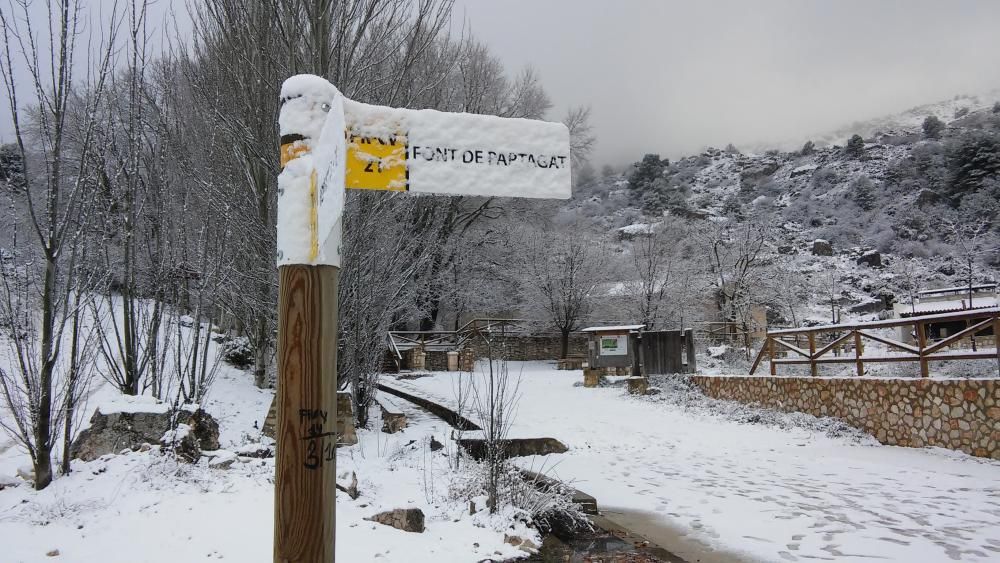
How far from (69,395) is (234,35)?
4304 millimetres

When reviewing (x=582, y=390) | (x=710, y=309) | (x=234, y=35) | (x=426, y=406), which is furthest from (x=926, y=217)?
(x=234, y=35)

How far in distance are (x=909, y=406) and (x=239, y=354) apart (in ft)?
39.3

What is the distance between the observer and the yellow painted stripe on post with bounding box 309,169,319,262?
1640 millimetres

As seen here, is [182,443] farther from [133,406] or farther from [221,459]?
[133,406]

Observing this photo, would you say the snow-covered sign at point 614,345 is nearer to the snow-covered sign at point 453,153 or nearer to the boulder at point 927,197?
the snow-covered sign at point 453,153

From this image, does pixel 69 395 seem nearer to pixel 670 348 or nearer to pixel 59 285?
pixel 59 285

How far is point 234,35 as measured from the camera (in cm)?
682

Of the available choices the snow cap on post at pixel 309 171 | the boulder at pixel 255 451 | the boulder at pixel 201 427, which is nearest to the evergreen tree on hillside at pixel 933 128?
the boulder at pixel 255 451

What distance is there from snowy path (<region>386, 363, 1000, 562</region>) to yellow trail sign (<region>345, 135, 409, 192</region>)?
162 inches

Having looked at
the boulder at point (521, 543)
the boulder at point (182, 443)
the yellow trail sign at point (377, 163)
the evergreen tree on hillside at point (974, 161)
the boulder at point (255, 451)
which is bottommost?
the boulder at point (521, 543)

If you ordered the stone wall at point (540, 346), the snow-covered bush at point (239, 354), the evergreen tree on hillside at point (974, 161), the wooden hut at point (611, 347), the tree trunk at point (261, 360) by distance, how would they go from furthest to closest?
the evergreen tree on hillside at point (974, 161), the stone wall at point (540, 346), the wooden hut at point (611, 347), the snow-covered bush at point (239, 354), the tree trunk at point (261, 360)

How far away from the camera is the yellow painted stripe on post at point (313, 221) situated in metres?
1.64

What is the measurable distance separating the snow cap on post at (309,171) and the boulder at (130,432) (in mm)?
4643

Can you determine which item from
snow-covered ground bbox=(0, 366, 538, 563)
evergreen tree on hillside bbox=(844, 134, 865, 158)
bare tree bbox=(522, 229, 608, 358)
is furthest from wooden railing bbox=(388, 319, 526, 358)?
evergreen tree on hillside bbox=(844, 134, 865, 158)
